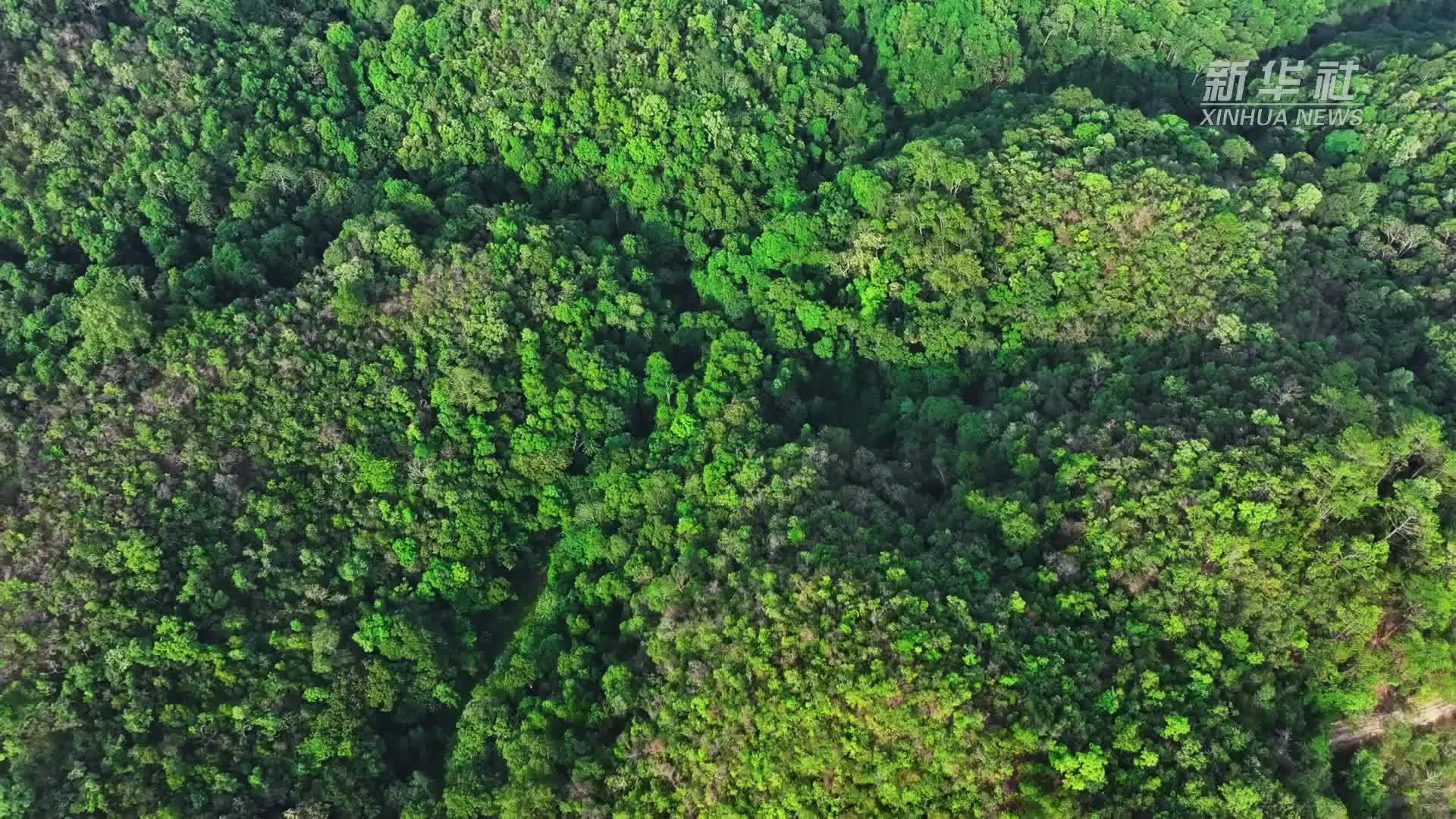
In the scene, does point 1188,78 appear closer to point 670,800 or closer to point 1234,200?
point 1234,200

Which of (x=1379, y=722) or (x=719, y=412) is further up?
(x=719, y=412)

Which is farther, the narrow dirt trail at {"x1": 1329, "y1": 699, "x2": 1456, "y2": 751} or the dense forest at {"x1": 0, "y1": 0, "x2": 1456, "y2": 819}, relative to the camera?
the dense forest at {"x1": 0, "y1": 0, "x2": 1456, "y2": 819}

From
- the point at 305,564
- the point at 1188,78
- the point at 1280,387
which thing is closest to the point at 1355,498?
the point at 1280,387

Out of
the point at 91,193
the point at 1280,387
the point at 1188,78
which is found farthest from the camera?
the point at 1188,78

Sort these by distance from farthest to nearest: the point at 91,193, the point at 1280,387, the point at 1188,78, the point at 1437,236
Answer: the point at 1188,78 → the point at 91,193 → the point at 1437,236 → the point at 1280,387

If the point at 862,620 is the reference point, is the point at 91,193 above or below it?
above
